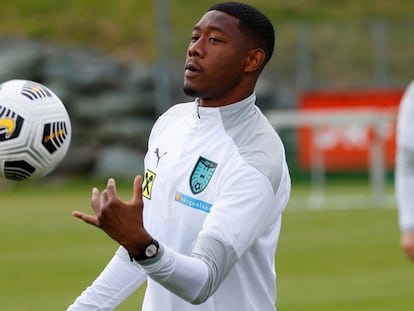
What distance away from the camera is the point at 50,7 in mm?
46188

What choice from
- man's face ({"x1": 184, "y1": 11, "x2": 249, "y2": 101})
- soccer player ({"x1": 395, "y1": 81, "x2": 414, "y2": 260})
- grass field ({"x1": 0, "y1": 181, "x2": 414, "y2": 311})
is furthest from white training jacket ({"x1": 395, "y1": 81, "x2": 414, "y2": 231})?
grass field ({"x1": 0, "y1": 181, "x2": 414, "y2": 311})

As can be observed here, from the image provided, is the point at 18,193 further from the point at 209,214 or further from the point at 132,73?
the point at 209,214

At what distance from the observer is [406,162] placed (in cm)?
706

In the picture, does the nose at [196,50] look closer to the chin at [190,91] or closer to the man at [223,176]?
the man at [223,176]

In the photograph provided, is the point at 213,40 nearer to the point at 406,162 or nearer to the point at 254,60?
the point at 254,60

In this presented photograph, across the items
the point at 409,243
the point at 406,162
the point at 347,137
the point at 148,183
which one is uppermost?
the point at 148,183

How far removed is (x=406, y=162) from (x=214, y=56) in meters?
2.07

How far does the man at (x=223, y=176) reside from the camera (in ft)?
16.9

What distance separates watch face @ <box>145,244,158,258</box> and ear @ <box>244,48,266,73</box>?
1044 mm

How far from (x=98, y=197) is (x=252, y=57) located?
3.73 feet

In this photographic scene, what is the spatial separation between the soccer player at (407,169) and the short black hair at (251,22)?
1.66 meters

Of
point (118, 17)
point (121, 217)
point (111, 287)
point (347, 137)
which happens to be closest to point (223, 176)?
point (121, 217)

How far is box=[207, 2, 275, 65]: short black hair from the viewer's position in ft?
17.7

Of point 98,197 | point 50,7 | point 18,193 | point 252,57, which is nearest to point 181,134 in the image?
point 252,57
